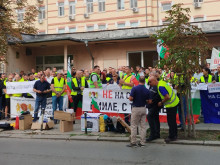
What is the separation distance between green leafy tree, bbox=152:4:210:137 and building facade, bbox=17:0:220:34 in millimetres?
23760

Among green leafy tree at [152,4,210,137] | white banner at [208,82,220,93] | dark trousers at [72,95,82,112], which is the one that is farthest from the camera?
dark trousers at [72,95,82,112]

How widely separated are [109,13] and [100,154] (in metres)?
29.1

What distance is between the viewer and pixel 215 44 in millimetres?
19172

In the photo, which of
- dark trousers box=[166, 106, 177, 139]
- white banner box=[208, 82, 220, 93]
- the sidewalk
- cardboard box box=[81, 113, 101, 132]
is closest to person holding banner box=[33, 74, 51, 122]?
the sidewalk

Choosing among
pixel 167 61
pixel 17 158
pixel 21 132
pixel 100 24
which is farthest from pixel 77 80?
pixel 100 24

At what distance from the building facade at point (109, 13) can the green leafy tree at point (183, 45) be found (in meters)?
23.8

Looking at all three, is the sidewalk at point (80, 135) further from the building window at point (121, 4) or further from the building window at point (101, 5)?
the building window at point (101, 5)

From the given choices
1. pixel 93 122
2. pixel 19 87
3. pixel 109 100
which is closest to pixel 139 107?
pixel 93 122

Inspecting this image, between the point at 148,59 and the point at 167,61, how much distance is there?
1167 cm

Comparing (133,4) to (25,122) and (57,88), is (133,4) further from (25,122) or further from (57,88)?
(25,122)

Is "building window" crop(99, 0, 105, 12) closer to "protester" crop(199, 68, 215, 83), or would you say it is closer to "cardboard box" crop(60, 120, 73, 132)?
"protester" crop(199, 68, 215, 83)

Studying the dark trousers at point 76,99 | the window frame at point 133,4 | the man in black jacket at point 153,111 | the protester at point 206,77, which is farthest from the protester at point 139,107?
the window frame at point 133,4

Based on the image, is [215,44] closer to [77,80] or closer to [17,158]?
[77,80]

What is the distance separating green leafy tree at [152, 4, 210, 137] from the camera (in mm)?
9352
